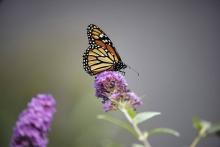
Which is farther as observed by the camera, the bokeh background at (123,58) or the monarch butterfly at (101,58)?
the bokeh background at (123,58)

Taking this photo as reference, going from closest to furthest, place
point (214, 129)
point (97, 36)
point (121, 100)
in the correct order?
point (214, 129) < point (121, 100) < point (97, 36)

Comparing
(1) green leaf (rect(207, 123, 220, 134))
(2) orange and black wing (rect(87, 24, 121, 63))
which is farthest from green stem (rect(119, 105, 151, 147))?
(2) orange and black wing (rect(87, 24, 121, 63))

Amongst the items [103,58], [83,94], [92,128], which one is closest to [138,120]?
[103,58]

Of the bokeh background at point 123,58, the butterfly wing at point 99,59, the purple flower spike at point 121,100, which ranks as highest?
the bokeh background at point 123,58

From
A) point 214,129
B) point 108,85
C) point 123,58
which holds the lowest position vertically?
point 214,129

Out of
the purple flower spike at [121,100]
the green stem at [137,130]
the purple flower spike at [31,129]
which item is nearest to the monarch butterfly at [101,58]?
the purple flower spike at [121,100]

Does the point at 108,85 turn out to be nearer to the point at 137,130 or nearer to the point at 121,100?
the point at 121,100

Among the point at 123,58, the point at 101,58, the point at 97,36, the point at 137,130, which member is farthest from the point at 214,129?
the point at 123,58

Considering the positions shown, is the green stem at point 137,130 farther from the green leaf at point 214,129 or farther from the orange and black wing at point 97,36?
the orange and black wing at point 97,36
